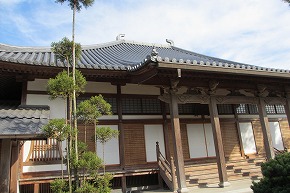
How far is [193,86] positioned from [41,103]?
5148 millimetres

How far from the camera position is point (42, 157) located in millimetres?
8289

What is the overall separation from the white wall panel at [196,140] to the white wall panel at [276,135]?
499 cm

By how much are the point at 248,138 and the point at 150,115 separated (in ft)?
18.4

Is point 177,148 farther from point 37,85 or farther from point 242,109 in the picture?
point 242,109

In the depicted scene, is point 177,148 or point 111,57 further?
point 111,57

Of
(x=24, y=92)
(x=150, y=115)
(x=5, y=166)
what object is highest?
(x=24, y=92)

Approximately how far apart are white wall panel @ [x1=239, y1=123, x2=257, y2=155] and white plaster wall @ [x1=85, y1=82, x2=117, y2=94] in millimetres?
6761

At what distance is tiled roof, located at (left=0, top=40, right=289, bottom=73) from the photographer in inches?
310

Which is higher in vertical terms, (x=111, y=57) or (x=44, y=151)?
(x=111, y=57)

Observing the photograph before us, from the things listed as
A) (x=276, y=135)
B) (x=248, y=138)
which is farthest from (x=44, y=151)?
(x=276, y=135)

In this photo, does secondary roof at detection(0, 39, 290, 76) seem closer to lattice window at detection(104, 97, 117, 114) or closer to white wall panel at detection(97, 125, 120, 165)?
lattice window at detection(104, 97, 117, 114)

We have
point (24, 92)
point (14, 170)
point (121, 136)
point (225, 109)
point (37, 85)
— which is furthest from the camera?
point (225, 109)

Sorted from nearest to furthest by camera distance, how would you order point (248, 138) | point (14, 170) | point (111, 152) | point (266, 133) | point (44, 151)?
point (14, 170)
point (44, 151)
point (111, 152)
point (266, 133)
point (248, 138)

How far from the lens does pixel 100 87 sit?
31.7 feet
